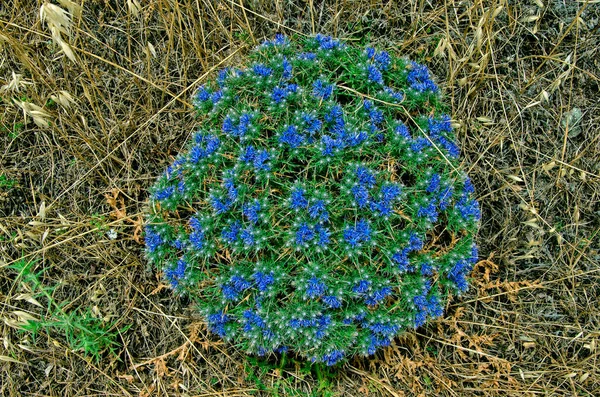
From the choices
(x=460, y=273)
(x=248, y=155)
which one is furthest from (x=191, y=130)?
(x=460, y=273)

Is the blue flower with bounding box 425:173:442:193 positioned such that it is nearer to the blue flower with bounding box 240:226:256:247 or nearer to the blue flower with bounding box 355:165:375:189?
the blue flower with bounding box 355:165:375:189

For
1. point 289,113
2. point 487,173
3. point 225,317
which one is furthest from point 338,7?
point 225,317

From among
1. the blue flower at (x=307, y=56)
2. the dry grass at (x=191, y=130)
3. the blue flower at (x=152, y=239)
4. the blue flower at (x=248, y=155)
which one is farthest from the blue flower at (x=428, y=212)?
the blue flower at (x=152, y=239)

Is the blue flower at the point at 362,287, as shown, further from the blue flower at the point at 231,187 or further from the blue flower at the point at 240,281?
the blue flower at the point at 231,187

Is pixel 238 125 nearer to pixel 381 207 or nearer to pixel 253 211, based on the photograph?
pixel 253 211

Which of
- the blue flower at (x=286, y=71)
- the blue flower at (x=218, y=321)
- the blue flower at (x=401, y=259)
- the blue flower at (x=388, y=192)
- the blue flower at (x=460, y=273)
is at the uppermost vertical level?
the blue flower at (x=286, y=71)
